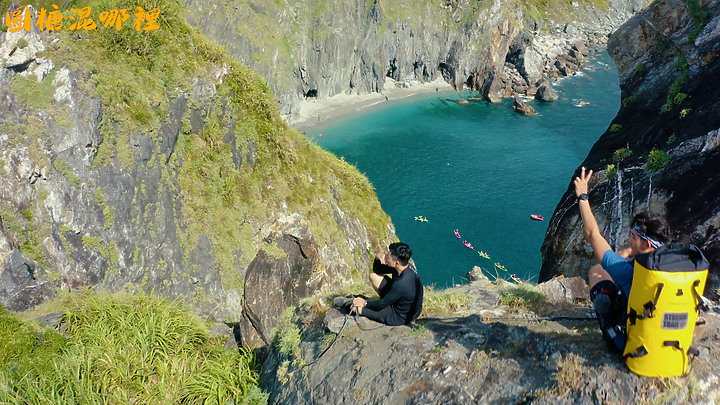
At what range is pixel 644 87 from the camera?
15.6 m

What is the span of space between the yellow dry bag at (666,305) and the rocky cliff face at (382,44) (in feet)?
204

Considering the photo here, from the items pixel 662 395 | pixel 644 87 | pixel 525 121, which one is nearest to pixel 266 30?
pixel 525 121

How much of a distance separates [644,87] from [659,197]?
696 cm

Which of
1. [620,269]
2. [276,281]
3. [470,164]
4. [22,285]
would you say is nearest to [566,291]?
[620,269]

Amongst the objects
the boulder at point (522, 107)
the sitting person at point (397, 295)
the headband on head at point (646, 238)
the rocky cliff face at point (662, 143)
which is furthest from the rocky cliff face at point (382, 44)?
the headband on head at point (646, 238)

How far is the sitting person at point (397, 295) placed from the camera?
23.9 ft

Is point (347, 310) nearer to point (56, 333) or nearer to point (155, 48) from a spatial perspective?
point (56, 333)

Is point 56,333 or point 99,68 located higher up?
point 99,68

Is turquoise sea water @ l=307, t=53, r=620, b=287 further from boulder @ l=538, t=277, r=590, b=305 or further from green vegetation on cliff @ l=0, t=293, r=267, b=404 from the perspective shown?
green vegetation on cliff @ l=0, t=293, r=267, b=404

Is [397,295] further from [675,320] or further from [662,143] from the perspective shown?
[662,143]

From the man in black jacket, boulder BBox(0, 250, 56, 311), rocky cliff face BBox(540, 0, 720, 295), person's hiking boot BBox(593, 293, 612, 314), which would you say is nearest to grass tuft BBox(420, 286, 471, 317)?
the man in black jacket

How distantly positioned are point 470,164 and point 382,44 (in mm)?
39083

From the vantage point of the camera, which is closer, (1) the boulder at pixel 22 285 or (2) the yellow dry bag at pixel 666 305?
(2) the yellow dry bag at pixel 666 305

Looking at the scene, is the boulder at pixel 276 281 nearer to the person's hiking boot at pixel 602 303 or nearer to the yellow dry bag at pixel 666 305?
the person's hiking boot at pixel 602 303
